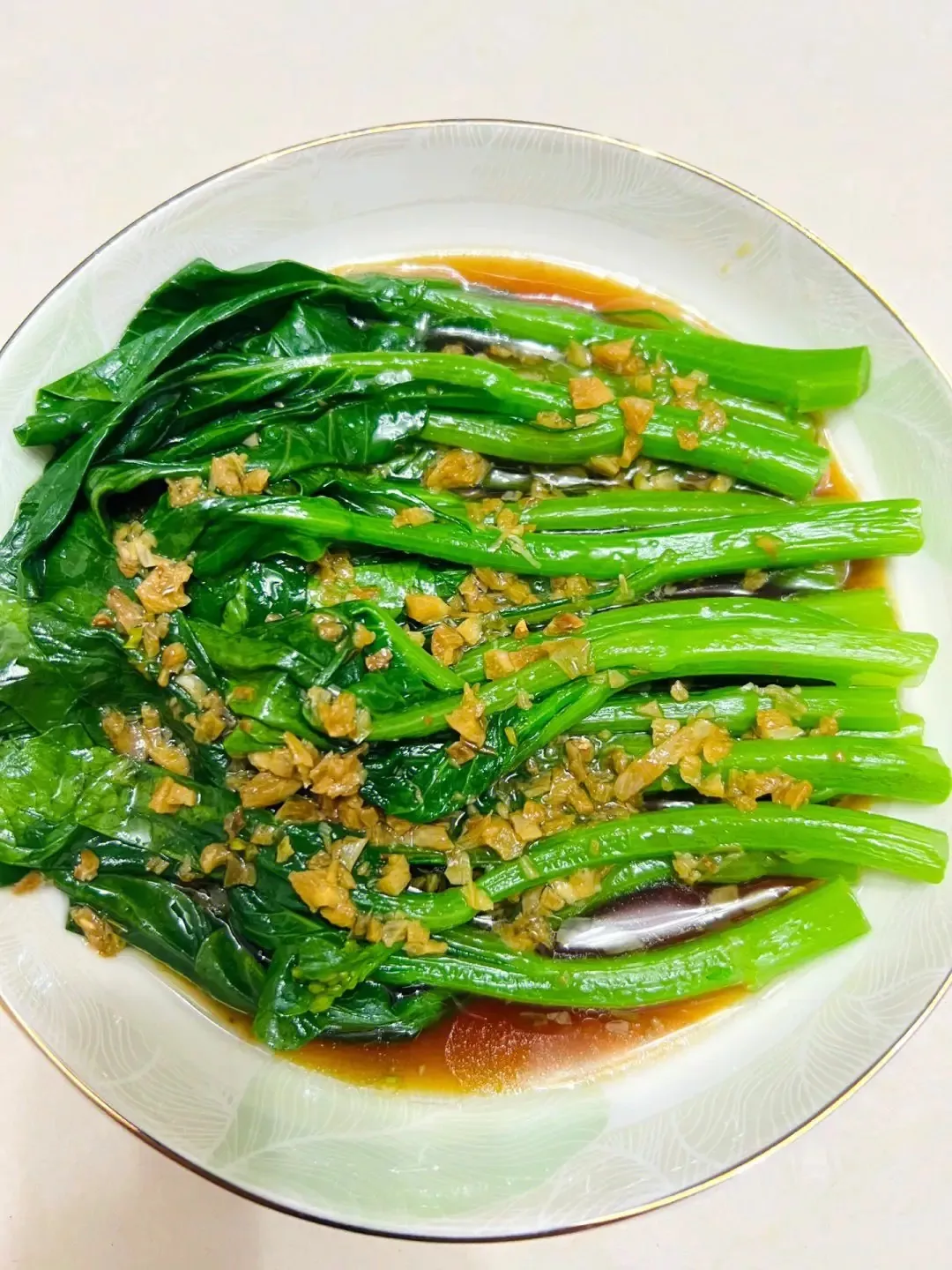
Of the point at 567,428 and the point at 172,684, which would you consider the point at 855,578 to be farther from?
the point at 172,684

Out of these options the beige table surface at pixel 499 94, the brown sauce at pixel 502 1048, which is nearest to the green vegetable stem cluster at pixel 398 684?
the brown sauce at pixel 502 1048

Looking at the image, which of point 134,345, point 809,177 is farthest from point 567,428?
point 809,177

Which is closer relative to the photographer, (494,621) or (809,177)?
(494,621)

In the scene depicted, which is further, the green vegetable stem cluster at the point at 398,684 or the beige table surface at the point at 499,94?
the beige table surface at the point at 499,94

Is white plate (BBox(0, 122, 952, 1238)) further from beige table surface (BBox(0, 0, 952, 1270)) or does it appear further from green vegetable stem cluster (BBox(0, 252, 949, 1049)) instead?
beige table surface (BBox(0, 0, 952, 1270))

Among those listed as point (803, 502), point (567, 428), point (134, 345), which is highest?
point (134, 345)

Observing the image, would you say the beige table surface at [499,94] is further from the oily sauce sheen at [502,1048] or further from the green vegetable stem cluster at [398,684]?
the oily sauce sheen at [502,1048]

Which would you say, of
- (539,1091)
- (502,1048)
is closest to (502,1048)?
(502,1048)
